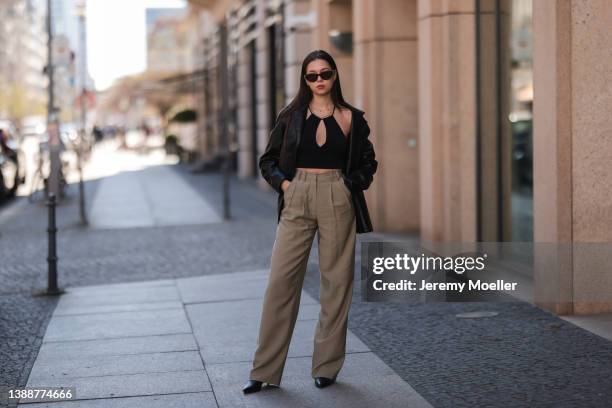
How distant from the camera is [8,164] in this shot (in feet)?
82.9

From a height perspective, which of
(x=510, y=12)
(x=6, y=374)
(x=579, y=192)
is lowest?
(x=6, y=374)

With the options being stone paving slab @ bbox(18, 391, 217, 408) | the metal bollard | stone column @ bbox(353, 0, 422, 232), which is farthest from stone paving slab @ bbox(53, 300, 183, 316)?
stone column @ bbox(353, 0, 422, 232)

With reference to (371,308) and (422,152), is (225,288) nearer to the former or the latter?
(371,308)

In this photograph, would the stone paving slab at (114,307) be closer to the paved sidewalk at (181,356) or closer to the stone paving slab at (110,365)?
the paved sidewalk at (181,356)

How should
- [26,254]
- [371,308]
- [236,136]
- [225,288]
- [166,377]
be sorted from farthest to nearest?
[236,136] → [26,254] → [225,288] → [371,308] → [166,377]

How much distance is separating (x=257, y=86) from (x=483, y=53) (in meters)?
16.0

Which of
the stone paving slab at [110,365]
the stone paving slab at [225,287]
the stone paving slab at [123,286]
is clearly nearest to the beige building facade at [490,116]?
the stone paving slab at [225,287]

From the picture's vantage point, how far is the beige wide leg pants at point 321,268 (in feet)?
20.2

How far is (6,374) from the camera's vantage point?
273 inches

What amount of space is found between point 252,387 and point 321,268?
0.79 metres

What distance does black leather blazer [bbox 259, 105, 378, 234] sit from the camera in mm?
6141

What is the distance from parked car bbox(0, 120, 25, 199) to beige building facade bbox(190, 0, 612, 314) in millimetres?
6655

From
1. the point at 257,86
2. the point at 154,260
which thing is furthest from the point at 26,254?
the point at 257,86

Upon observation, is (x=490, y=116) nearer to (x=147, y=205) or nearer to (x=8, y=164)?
(x=147, y=205)
